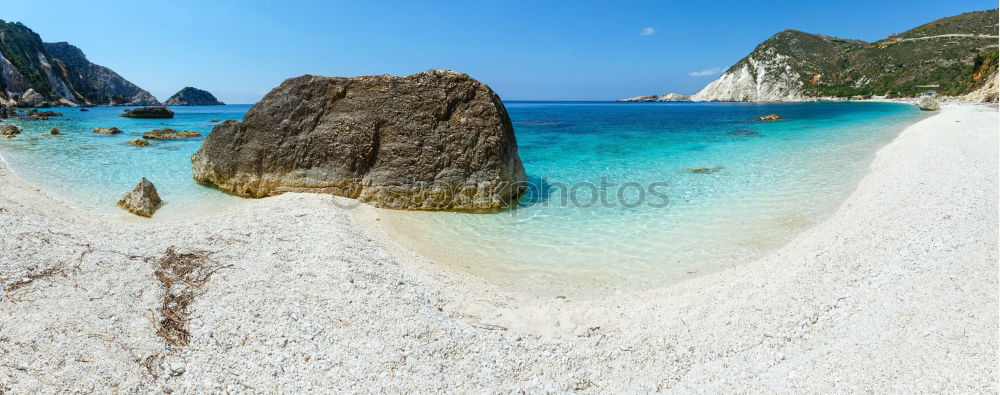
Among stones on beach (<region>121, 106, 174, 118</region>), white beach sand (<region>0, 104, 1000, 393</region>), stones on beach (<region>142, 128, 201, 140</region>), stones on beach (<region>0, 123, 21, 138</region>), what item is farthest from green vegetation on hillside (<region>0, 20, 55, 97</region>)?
white beach sand (<region>0, 104, 1000, 393</region>)

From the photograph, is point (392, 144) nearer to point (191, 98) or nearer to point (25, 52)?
point (25, 52)

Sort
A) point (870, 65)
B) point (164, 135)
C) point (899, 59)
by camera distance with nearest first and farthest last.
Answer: point (164, 135) → point (899, 59) → point (870, 65)

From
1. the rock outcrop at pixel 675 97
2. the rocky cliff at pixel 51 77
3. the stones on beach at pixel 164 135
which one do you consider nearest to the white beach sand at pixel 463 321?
the stones on beach at pixel 164 135

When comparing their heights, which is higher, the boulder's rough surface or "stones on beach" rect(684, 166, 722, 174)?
the boulder's rough surface

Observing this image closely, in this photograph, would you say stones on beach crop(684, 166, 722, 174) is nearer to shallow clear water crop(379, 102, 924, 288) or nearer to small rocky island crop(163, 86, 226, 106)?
shallow clear water crop(379, 102, 924, 288)

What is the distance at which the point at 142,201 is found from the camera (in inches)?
385

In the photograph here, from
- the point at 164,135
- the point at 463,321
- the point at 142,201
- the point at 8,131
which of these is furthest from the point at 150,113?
the point at 463,321

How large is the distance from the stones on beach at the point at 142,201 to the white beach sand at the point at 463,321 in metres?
2.65

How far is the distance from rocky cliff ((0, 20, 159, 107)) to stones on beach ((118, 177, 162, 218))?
293 feet

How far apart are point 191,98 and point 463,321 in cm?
20393

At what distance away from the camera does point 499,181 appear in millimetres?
10461

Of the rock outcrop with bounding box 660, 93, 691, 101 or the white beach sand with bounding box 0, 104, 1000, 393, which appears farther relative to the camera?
the rock outcrop with bounding box 660, 93, 691, 101

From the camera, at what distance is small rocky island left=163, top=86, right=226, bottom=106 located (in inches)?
6225

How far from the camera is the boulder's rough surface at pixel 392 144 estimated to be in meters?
10.3
